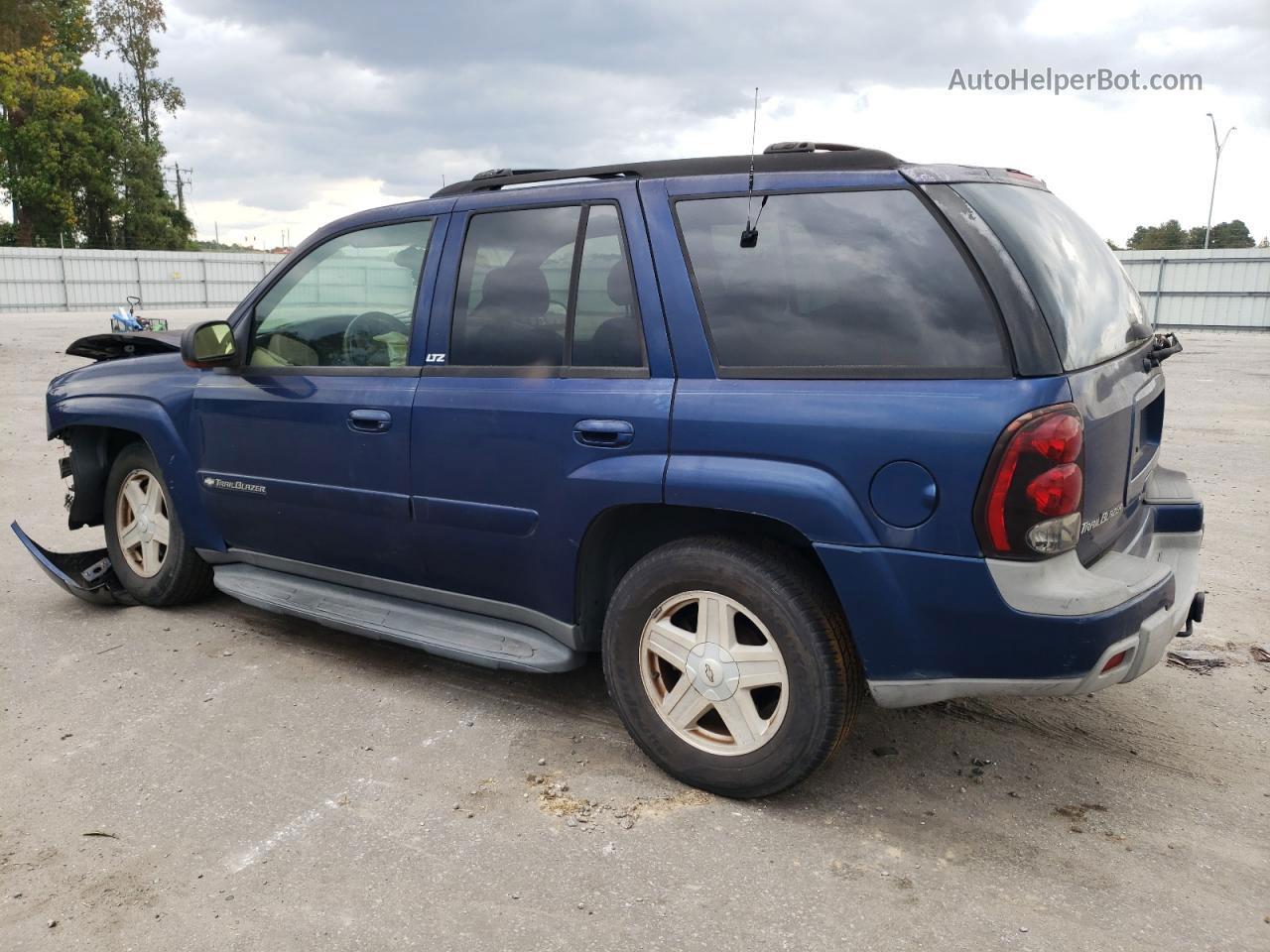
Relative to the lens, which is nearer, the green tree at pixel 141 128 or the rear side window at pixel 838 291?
the rear side window at pixel 838 291

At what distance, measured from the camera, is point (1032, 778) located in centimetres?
323

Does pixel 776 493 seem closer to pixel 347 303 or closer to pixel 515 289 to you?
pixel 515 289

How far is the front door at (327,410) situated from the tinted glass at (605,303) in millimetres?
699

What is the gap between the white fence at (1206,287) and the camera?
94.7 ft

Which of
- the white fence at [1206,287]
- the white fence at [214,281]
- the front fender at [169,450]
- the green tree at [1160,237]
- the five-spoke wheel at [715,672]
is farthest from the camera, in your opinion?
the green tree at [1160,237]

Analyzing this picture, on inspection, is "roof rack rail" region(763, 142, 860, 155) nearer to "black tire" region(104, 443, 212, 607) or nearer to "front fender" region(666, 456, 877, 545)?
"front fender" region(666, 456, 877, 545)

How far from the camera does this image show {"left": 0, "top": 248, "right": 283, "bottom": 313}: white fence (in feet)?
113

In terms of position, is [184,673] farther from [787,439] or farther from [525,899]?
[787,439]

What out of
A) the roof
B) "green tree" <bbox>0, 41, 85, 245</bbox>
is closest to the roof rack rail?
the roof

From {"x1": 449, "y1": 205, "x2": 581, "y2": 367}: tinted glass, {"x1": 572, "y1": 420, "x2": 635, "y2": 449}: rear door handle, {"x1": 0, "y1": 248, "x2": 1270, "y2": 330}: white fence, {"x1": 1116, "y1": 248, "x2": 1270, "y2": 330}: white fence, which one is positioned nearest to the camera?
{"x1": 572, "y1": 420, "x2": 635, "y2": 449}: rear door handle

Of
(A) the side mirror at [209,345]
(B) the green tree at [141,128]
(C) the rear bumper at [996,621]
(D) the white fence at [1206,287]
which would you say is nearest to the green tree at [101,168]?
(B) the green tree at [141,128]

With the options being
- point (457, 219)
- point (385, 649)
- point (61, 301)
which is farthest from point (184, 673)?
point (61, 301)

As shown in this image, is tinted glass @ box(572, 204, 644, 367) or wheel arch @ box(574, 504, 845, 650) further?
tinted glass @ box(572, 204, 644, 367)

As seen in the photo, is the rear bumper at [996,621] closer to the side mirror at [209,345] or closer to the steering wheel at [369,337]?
the steering wheel at [369,337]
